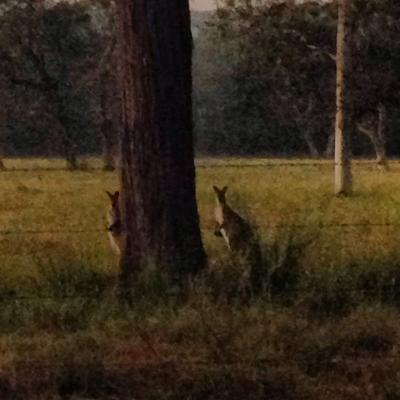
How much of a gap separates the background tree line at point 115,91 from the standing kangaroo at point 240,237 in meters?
20.2

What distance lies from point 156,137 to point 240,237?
4.05ft

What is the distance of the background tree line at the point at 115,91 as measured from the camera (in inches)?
1416

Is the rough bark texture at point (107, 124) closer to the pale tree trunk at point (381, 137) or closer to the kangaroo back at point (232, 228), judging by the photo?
the pale tree trunk at point (381, 137)

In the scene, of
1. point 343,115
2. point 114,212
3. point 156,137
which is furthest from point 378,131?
point 156,137

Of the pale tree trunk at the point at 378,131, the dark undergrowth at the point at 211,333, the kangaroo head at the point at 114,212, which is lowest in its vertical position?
the pale tree trunk at the point at 378,131

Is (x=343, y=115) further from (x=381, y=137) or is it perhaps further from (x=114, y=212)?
(x=114, y=212)

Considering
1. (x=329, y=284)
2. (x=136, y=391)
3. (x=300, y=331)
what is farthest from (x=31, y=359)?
(x=329, y=284)

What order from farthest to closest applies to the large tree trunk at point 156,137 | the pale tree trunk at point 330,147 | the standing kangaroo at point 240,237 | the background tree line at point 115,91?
the pale tree trunk at point 330,147, the background tree line at point 115,91, the large tree trunk at point 156,137, the standing kangaroo at point 240,237

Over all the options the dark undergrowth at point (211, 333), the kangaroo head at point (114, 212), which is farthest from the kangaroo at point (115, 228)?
the dark undergrowth at point (211, 333)

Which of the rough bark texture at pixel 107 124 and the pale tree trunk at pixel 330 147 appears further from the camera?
the pale tree trunk at pixel 330 147

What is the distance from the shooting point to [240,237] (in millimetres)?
10422

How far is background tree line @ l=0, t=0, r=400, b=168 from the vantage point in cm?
3597

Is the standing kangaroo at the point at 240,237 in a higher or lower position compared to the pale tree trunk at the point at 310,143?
higher

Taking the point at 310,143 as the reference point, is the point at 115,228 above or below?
above
